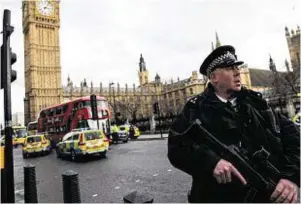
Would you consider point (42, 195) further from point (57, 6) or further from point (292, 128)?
point (57, 6)

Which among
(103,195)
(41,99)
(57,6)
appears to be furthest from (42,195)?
(57,6)

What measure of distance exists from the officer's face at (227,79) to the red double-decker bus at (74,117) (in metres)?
17.2

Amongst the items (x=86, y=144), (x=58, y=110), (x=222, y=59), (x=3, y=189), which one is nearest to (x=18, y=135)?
(x=58, y=110)

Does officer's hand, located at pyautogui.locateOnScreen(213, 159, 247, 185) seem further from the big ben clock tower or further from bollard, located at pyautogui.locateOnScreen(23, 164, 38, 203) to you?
the big ben clock tower

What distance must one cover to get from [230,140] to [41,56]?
231 ft

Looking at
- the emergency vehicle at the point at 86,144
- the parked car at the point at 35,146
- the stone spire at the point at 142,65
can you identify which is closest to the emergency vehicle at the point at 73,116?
the parked car at the point at 35,146

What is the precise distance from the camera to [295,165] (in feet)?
4.88

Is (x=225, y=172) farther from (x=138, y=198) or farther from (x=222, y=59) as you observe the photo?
(x=138, y=198)

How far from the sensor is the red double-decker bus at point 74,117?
1872 centimetres

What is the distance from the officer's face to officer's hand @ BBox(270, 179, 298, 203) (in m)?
0.63

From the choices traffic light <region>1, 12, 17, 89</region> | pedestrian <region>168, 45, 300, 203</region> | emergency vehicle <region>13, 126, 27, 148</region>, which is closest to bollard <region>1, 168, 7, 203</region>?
traffic light <region>1, 12, 17, 89</region>

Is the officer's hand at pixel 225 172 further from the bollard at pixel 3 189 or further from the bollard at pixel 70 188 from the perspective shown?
the bollard at pixel 3 189

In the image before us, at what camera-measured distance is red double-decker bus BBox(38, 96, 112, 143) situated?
18.7 metres

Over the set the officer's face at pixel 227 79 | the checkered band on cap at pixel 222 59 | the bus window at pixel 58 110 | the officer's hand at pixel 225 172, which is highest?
the bus window at pixel 58 110
